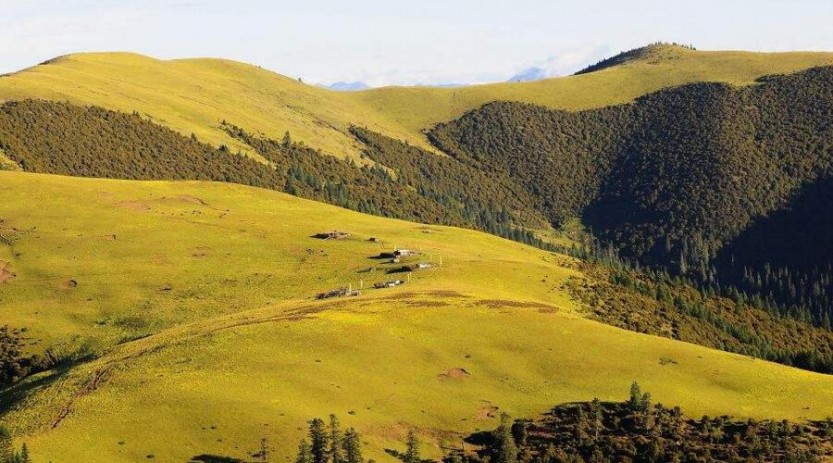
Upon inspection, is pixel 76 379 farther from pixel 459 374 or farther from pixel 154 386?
pixel 459 374

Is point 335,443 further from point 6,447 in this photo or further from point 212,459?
point 6,447

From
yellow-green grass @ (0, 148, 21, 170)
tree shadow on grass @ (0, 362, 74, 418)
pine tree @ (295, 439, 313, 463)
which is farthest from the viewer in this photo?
yellow-green grass @ (0, 148, 21, 170)

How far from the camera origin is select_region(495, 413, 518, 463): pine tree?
69.9 metres

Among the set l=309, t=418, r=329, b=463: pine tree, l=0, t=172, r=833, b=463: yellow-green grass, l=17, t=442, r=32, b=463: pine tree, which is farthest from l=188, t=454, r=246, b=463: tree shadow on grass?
l=17, t=442, r=32, b=463: pine tree

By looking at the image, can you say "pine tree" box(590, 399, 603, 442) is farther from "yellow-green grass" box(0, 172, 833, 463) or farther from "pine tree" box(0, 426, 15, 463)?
"pine tree" box(0, 426, 15, 463)

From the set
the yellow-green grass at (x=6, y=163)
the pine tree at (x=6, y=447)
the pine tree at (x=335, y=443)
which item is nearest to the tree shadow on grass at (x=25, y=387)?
the pine tree at (x=6, y=447)

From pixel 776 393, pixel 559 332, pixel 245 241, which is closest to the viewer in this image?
pixel 776 393

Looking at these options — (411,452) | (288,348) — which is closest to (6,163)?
(288,348)

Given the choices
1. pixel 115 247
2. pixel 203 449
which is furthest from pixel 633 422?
pixel 115 247

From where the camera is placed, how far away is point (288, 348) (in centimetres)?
8825

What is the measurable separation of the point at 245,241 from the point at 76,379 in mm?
61056

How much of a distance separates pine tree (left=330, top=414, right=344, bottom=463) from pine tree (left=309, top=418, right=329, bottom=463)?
0.54 m

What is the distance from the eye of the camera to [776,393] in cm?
8106

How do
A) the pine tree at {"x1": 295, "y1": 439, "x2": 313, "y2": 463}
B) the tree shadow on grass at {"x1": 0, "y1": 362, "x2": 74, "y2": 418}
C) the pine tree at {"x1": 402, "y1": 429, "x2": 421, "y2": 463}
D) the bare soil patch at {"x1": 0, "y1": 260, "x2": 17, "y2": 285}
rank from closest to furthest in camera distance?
1. the pine tree at {"x1": 295, "y1": 439, "x2": 313, "y2": 463}
2. the pine tree at {"x1": 402, "y1": 429, "x2": 421, "y2": 463}
3. the tree shadow on grass at {"x1": 0, "y1": 362, "x2": 74, "y2": 418}
4. the bare soil patch at {"x1": 0, "y1": 260, "x2": 17, "y2": 285}
